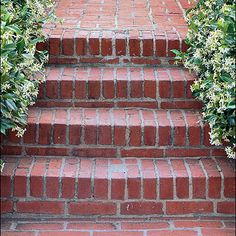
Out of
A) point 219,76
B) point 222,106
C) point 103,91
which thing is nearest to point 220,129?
point 222,106

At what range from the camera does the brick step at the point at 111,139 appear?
2.87 metres

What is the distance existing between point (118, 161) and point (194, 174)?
456mm

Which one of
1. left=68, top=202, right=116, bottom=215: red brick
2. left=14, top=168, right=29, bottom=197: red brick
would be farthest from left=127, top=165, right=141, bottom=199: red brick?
left=14, top=168, right=29, bottom=197: red brick

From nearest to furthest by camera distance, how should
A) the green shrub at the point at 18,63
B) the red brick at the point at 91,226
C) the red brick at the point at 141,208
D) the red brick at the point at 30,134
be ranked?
the green shrub at the point at 18,63, the red brick at the point at 91,226, the red brick at the point at 141,208, the red brick at the point at 30,134

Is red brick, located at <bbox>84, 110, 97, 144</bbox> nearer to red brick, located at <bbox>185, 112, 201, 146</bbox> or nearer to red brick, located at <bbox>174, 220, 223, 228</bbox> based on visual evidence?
red brick, located at <bbox>185, 112, 201, 146</bbox>

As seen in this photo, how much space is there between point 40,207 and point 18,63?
809 millimetres

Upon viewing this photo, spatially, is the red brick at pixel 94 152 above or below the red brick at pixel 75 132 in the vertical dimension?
below

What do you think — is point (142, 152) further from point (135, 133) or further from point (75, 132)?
point (75, 132)

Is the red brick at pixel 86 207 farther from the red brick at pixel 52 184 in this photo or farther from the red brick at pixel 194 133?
the red brick at pixel 194 133

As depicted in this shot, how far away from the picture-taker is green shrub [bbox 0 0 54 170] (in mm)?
2469

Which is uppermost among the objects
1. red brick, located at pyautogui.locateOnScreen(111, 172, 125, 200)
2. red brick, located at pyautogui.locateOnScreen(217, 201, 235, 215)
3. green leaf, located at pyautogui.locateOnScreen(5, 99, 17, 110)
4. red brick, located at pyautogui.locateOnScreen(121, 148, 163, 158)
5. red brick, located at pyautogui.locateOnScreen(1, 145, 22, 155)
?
green leaf, located at pyautogui.locateOnScreen(5, 99, 17, 110)

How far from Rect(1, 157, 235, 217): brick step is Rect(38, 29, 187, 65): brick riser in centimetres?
93

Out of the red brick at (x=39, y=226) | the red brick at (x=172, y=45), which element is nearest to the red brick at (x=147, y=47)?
the red brick at (x=172, y=45)

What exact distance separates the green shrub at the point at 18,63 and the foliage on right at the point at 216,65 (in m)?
0.95
